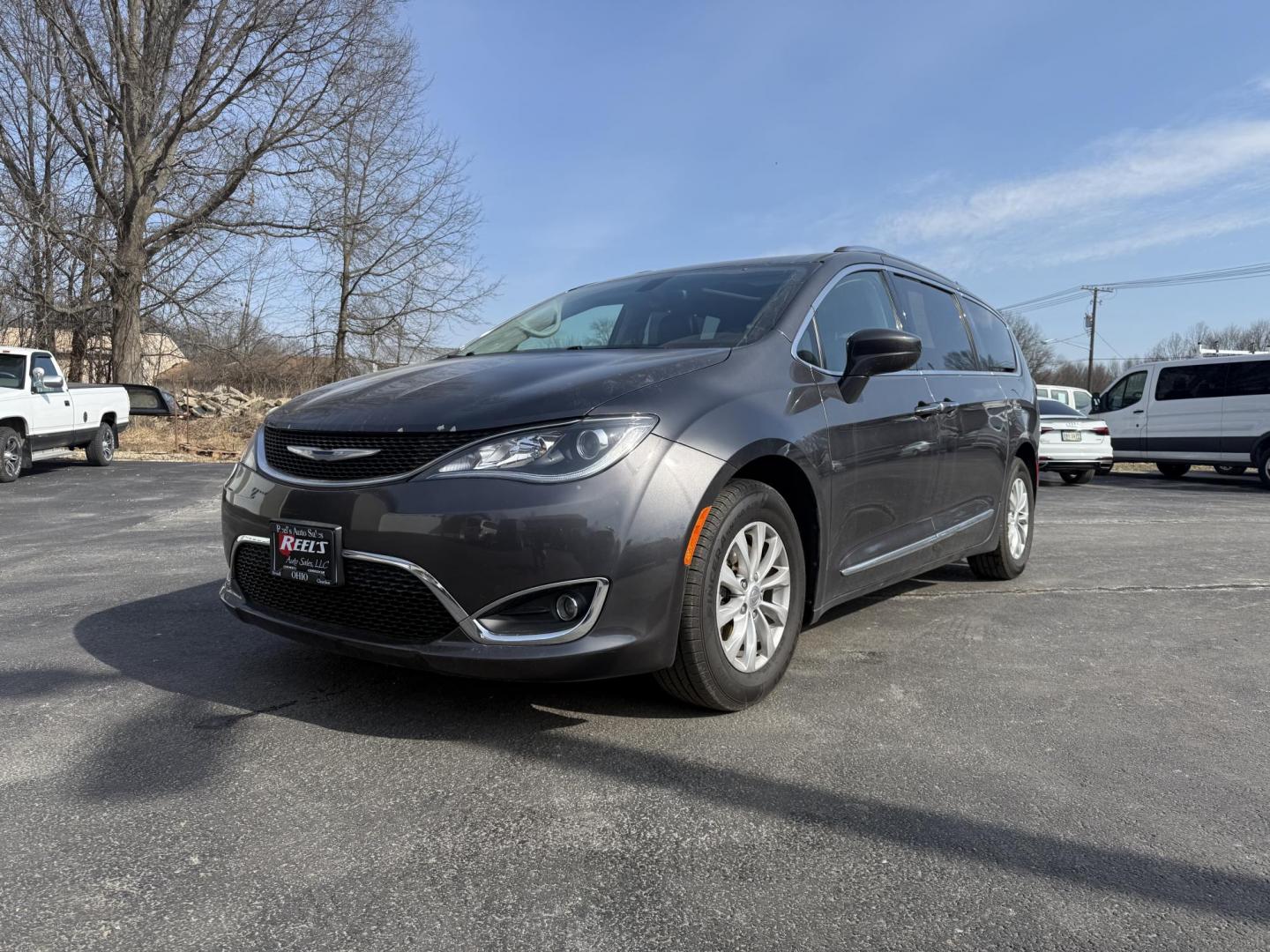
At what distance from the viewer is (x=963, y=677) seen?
12.0 feet

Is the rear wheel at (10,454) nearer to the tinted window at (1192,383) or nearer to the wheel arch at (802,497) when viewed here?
the wheel arch at (802,497)

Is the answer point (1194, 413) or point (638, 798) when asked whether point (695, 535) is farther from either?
point (1194, 413)

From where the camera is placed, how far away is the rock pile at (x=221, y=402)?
83.0 feet

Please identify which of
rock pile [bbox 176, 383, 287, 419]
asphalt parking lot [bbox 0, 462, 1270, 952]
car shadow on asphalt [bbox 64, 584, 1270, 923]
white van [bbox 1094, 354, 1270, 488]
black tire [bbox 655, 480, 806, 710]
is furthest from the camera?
rock pile [bbox 176, 383, 287, 419]

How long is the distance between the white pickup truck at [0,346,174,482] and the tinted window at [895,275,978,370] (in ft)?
38.9

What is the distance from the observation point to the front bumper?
2668 mm

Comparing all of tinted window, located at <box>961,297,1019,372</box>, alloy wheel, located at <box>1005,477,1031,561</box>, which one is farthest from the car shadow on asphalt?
tinted window, located at <box>961,297,1019,372</box>

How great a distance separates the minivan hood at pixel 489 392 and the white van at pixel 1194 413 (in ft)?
48.6

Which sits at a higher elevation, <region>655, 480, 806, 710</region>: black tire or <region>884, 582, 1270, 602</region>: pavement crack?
<region>655, 480, 806, 710</region>: black tire

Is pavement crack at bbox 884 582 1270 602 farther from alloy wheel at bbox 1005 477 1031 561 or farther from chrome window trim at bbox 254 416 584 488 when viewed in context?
chrome window trim at bbox 254 416 584 488

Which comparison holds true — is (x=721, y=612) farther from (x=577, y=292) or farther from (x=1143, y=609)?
(x=1143, y=609)

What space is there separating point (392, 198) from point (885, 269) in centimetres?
2329

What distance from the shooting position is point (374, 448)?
2912mm

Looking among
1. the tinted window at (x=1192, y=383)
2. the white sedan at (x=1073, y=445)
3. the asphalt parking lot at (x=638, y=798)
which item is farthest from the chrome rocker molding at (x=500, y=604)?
the tinted window at (x=1192, y=383)
